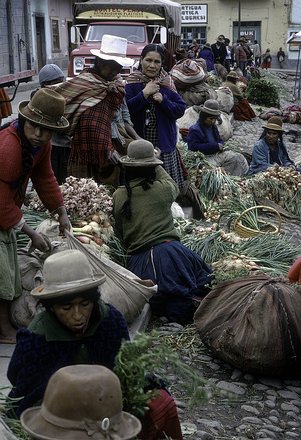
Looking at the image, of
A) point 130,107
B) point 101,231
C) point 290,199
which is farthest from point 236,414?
point 290,199

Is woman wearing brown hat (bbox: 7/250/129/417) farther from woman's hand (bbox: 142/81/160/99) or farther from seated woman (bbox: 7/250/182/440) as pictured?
woman's hand (bbox: 142/81/160/99)

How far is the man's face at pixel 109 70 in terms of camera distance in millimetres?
6711

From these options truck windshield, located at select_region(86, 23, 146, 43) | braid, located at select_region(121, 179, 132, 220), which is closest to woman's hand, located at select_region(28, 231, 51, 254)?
braid, located at select_region(121, 179, 132, 220)

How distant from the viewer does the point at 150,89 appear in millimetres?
7266

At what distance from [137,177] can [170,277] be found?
0.78m

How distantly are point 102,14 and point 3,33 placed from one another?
7.43m

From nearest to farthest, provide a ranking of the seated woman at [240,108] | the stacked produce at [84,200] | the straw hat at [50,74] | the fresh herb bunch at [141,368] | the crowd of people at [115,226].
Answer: the fresh herb bunch at [141,368], the crowd of people at [115,226], the stacked produce at [84,200], the straw hat at [50,74], the seated woman at [240,108]

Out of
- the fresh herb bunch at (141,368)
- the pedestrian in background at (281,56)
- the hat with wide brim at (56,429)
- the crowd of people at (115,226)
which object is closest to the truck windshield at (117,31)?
the crowd of people at (115,226)

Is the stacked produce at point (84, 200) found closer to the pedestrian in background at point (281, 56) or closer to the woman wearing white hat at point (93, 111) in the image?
the woman wearing white hat at point (93, 111)

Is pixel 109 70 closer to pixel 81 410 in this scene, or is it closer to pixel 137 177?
pixel 137 177

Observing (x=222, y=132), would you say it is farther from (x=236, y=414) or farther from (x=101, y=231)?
(x=236, y=414)

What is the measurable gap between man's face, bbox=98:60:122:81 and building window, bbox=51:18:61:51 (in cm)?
2945

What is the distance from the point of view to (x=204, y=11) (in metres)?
47.5

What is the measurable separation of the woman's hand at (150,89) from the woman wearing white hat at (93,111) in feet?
1.45
